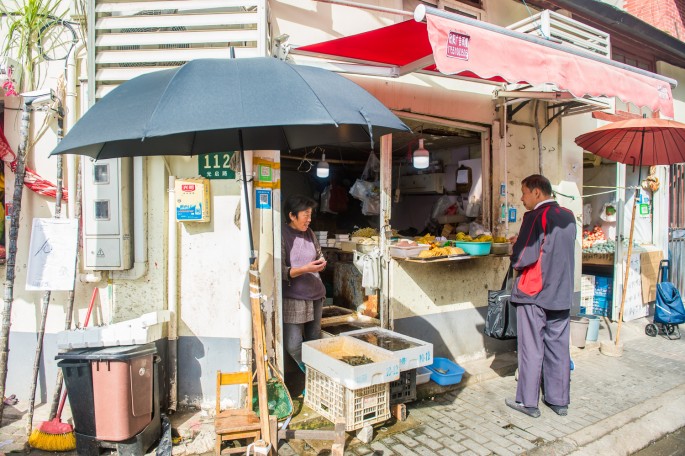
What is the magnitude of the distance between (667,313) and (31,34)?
9611 mm

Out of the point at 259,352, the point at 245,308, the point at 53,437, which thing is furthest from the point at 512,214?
the point at 53,437

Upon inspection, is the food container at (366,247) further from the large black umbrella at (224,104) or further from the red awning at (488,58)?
the large black umbrella at (224,104)

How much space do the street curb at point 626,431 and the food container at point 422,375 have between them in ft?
4.34

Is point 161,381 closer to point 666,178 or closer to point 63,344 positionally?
point 63,344

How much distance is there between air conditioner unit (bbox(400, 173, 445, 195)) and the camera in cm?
805

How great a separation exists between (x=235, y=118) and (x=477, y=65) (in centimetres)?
244

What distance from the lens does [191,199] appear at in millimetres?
4211

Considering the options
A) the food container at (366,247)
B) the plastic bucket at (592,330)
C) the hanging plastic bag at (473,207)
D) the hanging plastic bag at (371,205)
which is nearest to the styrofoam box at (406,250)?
the food container at (366,247)

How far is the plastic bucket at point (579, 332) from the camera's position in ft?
20.9

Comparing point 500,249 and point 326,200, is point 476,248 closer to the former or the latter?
point 500,249

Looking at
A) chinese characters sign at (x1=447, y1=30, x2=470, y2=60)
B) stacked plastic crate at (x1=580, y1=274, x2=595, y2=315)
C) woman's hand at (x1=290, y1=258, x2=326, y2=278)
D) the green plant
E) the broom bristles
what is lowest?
the broom bristles

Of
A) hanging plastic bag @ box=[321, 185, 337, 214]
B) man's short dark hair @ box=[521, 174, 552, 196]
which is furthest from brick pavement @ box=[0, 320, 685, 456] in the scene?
hanging plastic bag @ box=[321, 185, 337, 214]

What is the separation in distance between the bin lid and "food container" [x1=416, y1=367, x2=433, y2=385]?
2.75 m

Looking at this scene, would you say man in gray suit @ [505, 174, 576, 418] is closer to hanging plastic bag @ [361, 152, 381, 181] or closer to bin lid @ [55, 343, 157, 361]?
hanging plastic bag @ [361, 152, 381, 181]
